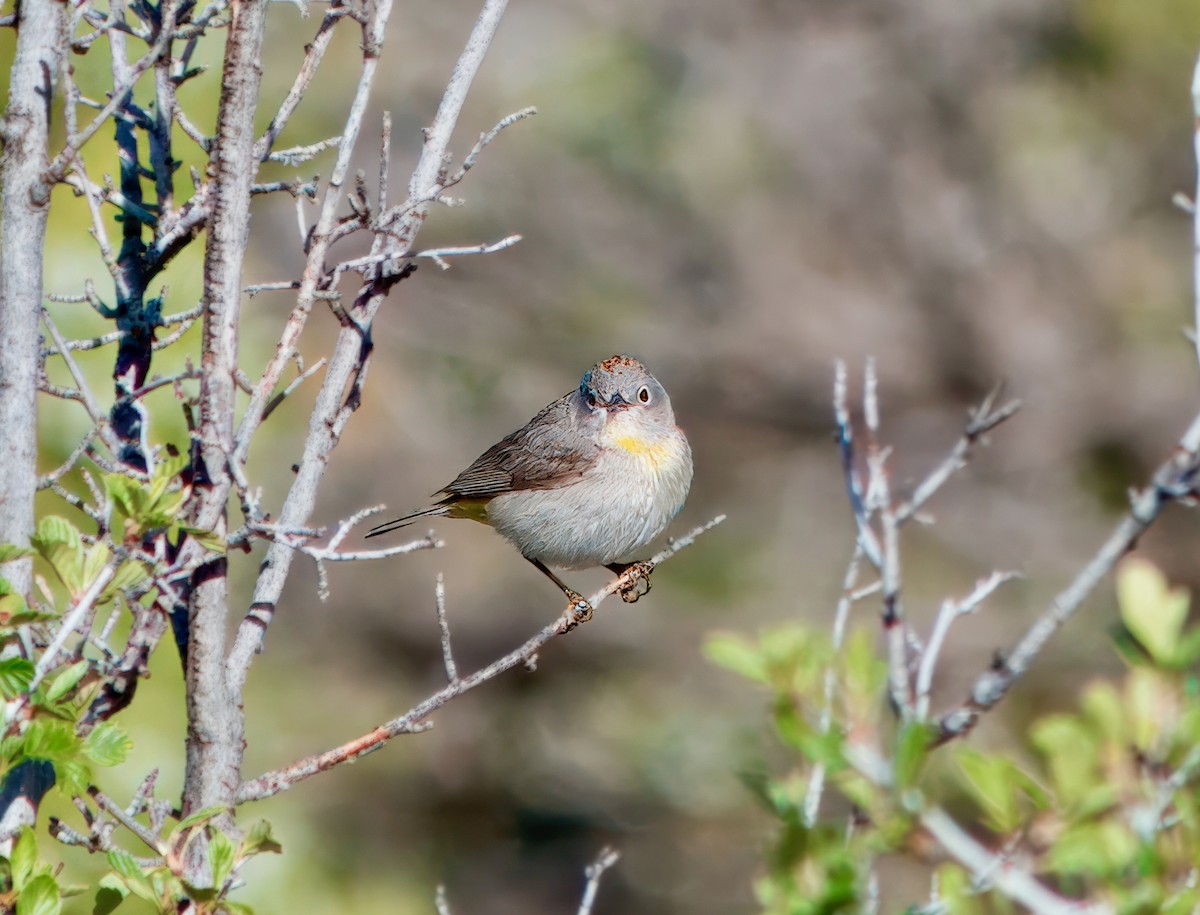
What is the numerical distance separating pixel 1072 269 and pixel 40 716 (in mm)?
9597

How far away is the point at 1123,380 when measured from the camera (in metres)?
9.77

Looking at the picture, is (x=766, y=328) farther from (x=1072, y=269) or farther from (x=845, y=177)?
(x=1072, y=269)

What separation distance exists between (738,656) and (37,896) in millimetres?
1213

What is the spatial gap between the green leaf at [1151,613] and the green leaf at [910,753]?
0.28 meters

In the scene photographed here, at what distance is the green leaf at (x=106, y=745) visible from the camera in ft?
6.59

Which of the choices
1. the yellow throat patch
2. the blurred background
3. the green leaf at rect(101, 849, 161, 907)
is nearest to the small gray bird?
the yellow throat patch

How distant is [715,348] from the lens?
997 centimetres

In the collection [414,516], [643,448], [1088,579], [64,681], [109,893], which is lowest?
[414,516]

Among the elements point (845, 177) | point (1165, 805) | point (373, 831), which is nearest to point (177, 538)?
point (1165, 805)

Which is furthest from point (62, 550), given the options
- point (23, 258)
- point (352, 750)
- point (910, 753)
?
point (910, 753)

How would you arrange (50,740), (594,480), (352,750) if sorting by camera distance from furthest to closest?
(594,480) < (352,750) < (50,740)

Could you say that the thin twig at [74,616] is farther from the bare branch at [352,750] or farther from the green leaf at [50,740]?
the bare branch at [352,750]

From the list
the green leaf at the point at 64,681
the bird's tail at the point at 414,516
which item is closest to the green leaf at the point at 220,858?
the green leaf at the point at 64,681

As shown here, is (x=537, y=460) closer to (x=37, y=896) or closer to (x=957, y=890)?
(x=37, y=896)
